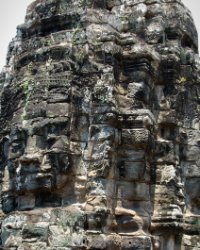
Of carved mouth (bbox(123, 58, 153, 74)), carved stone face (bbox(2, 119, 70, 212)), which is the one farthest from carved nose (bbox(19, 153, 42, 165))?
carved mouth (bbox(123, 58, 153, 74))

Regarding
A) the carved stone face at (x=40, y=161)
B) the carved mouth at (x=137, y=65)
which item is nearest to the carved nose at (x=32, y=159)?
the carved stone face at (x=40, y=161)

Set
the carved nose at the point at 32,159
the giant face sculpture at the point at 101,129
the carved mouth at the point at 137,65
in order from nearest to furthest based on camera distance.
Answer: the giant face sculpture at the point at 101,129 → the carved nose at the point at 32,159 → the carved mouth at the point at 137,65

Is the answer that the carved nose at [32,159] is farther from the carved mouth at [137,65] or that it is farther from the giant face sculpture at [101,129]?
the carved mouth at [137,65]

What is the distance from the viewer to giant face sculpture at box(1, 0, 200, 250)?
8.61 m

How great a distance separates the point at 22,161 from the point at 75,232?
56.6 inches

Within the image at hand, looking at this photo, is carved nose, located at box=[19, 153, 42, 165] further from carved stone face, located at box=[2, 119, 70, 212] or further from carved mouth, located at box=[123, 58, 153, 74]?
carved mouth, located at box=[123, 58, 153, 74]

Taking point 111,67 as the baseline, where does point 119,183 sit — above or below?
below

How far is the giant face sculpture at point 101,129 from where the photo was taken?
861cm

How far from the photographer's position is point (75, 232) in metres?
8.35

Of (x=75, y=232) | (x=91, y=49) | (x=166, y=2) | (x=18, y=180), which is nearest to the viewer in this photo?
(x=75, y=232)

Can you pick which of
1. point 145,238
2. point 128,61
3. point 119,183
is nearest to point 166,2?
point 128,61

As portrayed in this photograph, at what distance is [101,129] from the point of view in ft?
29.1

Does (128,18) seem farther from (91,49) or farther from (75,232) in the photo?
(75,232)

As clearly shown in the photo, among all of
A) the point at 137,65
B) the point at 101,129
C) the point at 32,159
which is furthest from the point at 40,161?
the point at 137,65
